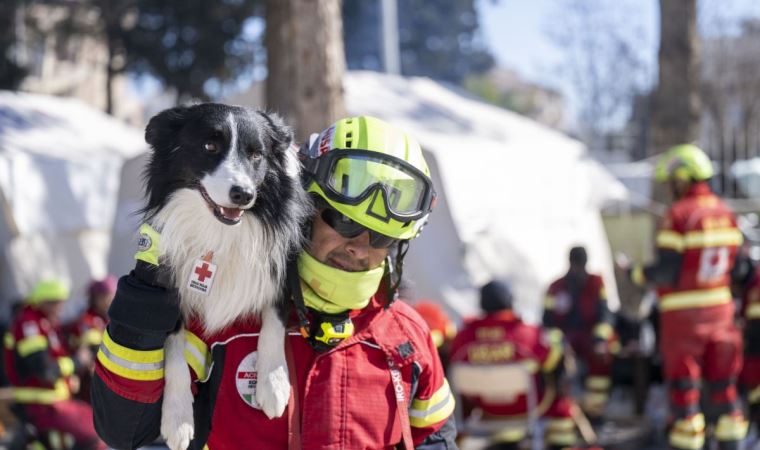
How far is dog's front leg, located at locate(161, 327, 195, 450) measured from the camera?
6.41ft

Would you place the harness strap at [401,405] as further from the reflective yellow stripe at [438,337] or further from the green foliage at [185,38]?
the green foliage at [185,38]

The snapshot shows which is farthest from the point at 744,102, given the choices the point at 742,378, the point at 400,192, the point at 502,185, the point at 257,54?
the point at 400,192

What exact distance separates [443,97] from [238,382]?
9735 mm

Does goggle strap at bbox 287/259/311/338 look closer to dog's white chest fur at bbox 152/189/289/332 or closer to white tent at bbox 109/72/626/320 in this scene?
dog's white chest fur at bbox 152/189/289/332

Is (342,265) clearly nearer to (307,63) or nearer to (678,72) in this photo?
(307,63)

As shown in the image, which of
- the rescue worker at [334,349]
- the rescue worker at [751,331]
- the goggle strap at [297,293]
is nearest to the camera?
the rescue worker at [334,349]

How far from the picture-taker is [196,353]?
2.04 m

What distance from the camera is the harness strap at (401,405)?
2127mm

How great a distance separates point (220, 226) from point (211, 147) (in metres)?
0.16

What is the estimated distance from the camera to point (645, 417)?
801 centimetres

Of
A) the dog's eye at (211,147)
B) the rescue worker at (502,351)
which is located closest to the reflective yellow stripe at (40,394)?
the rescue worker at (502,351)

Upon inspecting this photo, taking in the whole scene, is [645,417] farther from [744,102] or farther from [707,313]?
[744,102]

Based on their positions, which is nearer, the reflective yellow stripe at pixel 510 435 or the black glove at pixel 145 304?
the black glove at pixel 145 304

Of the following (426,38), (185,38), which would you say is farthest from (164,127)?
(426,38)
